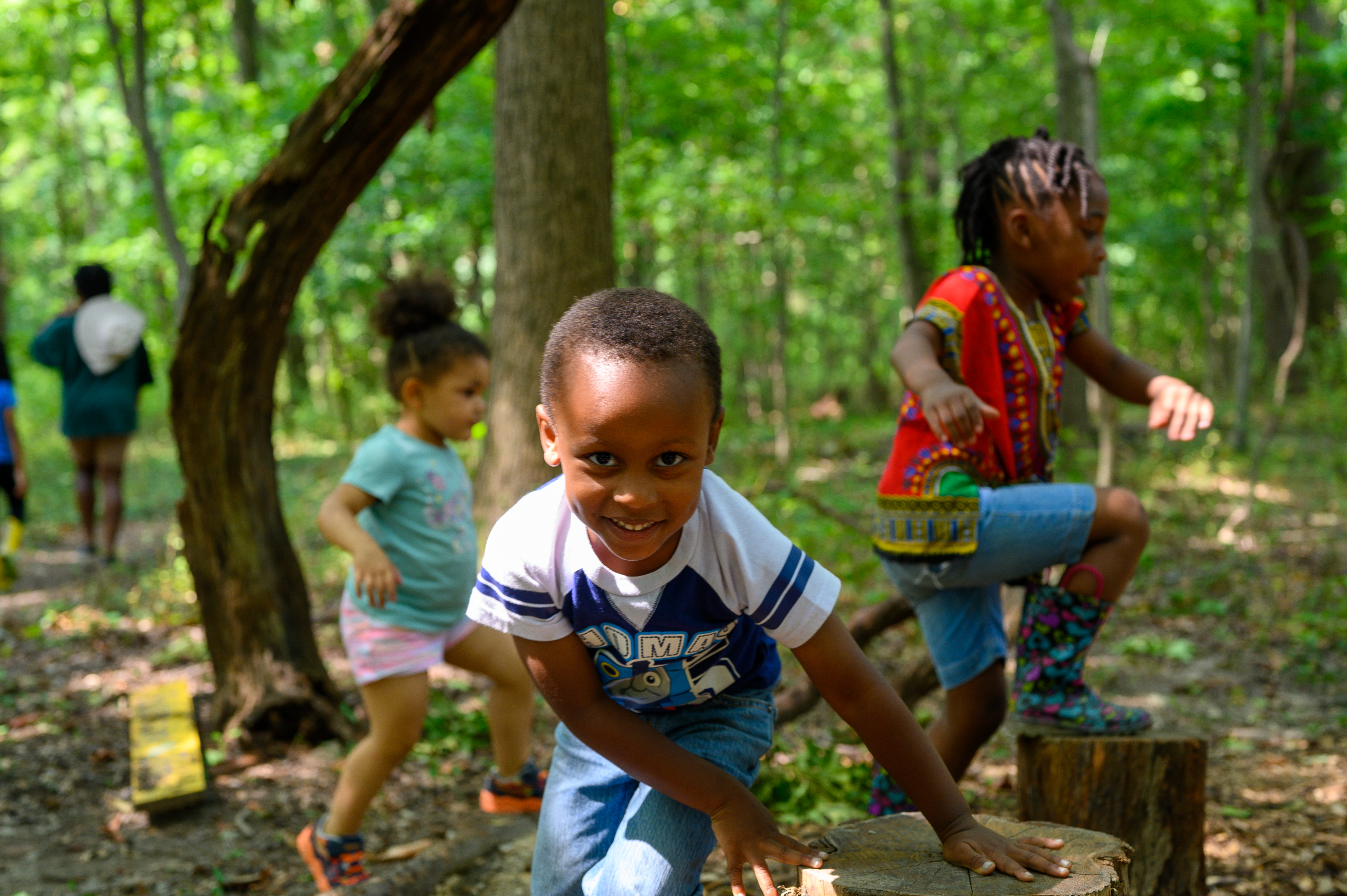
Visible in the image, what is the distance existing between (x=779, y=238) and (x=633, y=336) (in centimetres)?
1052

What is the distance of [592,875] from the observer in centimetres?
207

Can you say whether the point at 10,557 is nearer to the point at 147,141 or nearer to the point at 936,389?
the point at 147,141

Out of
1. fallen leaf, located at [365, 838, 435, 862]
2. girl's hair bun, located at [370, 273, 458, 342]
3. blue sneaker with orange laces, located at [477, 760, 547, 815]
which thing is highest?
girl's hair bun, located at [370, 273, 458, 342]

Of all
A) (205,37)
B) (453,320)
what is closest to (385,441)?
(453,320)

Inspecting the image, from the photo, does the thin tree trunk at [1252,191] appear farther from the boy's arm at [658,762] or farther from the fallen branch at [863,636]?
the boy's arm at [658,762]

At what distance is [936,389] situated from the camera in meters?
2.27

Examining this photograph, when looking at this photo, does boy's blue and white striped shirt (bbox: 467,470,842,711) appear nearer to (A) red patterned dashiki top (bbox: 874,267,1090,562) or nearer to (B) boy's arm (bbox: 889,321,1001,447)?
(B) boy's arm (bbox: 889,321,1001,447)

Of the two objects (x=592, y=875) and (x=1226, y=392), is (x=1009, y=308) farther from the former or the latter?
(x=1226, y=392)

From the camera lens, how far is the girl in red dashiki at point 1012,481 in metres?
2.59

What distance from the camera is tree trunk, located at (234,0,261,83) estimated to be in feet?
49.4

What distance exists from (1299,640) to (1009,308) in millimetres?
3985

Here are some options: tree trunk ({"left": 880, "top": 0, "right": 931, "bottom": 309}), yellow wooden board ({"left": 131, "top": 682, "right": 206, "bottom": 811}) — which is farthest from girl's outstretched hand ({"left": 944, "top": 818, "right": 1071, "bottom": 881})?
tree trunk ({"left": 880, "top": 0, "right": 931, "bottom": 309})

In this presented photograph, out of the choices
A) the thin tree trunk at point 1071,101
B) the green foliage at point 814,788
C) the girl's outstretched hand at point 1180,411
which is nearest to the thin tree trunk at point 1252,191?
the thin tree trunk at point 1071,101

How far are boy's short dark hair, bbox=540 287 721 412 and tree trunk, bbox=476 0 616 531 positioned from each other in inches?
121
